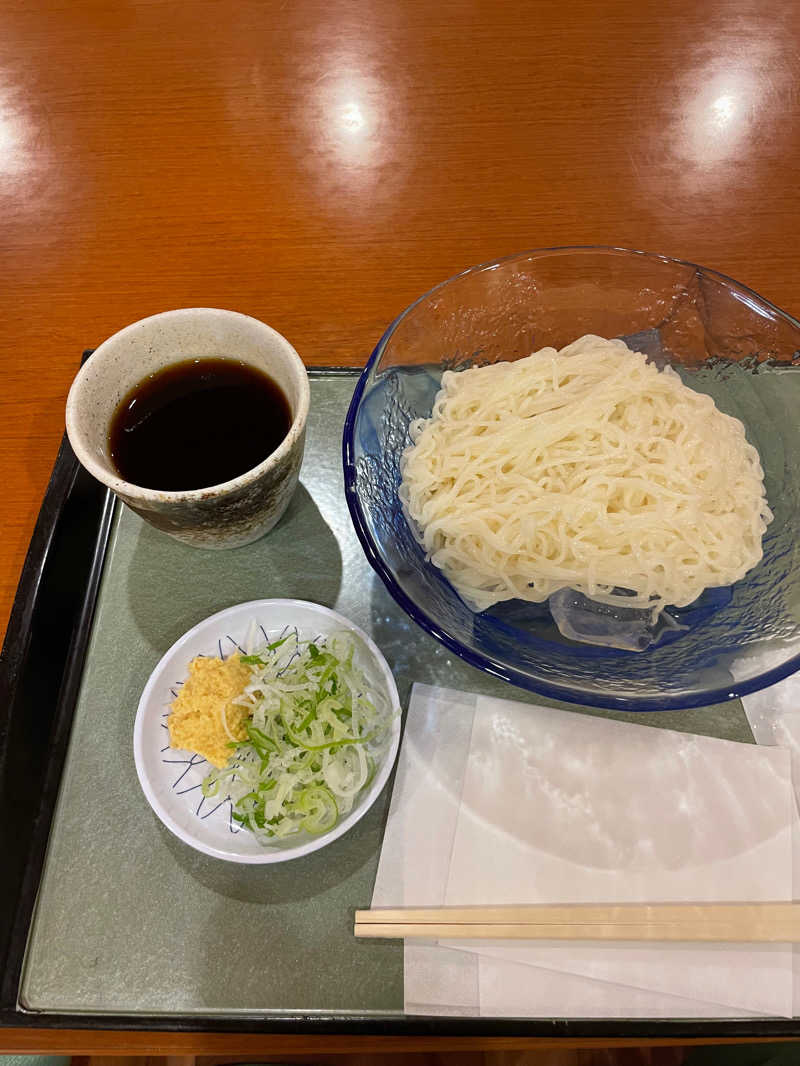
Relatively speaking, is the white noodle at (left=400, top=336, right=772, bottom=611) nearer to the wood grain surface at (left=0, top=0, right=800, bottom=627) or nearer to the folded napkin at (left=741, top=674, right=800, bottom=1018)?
the folded napkin at (left=741, top=674, right=800, bottom=1018)

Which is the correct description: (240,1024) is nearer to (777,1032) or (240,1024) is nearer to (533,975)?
(533,975)

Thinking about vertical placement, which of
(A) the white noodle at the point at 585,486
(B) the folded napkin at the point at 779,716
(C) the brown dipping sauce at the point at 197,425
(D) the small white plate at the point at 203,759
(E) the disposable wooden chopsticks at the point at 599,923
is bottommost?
(E) the disposable wooden chopsticks at the point at 599,923

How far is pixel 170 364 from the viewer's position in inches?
48.1

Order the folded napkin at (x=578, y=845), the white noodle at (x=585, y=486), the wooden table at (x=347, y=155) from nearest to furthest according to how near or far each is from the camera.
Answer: the folded napkin at (x=578, y=845), the white noodle at (x=585, y=486), the wooden table at (x=347, y=155)

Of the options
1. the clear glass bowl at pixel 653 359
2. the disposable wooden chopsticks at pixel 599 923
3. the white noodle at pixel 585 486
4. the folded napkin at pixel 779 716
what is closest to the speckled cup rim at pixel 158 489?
the clear glass bowl at pixel 653 359

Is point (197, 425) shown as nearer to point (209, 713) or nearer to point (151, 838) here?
point (209, 713)

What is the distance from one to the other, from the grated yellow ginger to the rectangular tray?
0.59ft

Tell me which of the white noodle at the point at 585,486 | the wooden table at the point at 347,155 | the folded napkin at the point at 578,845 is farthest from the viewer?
the wooden table at the point at 347,155

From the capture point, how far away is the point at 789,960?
100 cm

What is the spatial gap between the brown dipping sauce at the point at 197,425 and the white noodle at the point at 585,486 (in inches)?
10.7

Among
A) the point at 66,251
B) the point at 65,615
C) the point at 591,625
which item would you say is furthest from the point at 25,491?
the point at 591,625

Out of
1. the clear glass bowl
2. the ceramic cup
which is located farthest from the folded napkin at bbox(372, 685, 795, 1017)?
the ceramic cup

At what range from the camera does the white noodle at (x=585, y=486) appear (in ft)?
3.76

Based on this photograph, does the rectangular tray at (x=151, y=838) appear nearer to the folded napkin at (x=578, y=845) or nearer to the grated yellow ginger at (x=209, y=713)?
the folded napkin at (x=578, y=845)
